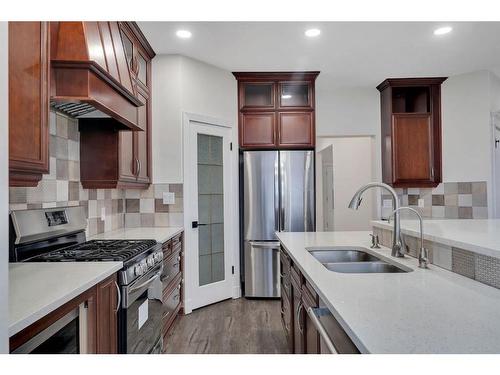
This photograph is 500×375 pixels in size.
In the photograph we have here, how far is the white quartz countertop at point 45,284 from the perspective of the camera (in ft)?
3.00

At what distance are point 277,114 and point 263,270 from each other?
5.93 ft

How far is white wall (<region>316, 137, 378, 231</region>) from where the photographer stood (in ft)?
16.5

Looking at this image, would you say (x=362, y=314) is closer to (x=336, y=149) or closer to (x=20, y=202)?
(x=20, y=202)

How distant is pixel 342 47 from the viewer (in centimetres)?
302

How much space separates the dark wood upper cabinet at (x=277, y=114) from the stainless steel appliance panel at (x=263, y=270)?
115 centimetres

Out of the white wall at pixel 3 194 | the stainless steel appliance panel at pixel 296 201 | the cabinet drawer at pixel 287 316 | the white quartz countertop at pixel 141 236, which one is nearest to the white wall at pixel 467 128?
the stainless steel appliance panel at pixel 296 201

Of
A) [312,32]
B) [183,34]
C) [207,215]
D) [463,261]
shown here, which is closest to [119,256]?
[463,261]

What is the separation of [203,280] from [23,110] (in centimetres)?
242

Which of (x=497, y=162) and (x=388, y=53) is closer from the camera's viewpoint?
(x=388, y=53)

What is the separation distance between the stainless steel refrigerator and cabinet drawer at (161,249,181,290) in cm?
93

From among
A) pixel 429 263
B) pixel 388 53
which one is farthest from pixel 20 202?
pixel 388 53

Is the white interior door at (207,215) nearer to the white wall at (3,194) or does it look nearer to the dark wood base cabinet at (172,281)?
the dark wood base cabinet at (172,281)

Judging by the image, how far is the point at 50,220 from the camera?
187 cm

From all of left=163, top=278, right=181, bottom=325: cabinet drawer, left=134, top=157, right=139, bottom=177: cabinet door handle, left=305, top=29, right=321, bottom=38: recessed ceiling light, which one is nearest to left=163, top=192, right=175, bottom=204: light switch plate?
left=134, top=157, right=139, bottom=177: cabinet door handle
